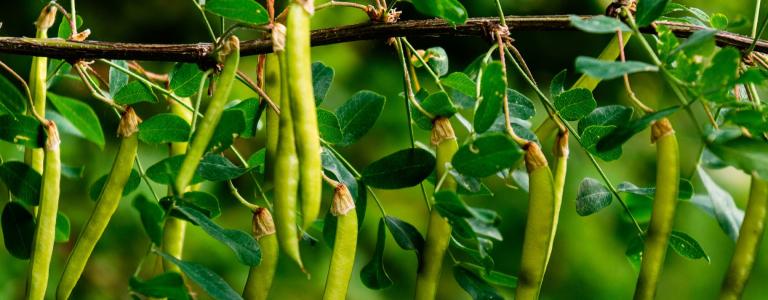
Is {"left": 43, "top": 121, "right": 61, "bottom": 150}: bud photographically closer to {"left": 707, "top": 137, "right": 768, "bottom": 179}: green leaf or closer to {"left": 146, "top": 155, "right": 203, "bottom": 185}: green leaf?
{"left": 146, "top": 155, "right": 203, "bottom": 185}: green leaf

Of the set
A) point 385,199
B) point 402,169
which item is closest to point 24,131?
point 402,169

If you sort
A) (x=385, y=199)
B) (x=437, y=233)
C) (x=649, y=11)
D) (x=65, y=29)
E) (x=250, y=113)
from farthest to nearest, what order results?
(x=385, y=199), (x=65, y=29), (x=250, y=113), (x=437, y=233), (x=649, y=11)

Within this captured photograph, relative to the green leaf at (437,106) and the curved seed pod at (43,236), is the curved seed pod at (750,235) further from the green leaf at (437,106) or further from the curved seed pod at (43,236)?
the curved seed pod at (43,236)

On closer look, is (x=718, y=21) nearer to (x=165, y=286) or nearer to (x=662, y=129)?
(x=662, y=129)

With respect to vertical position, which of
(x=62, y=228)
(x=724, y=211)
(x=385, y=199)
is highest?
(x=724, y=211)

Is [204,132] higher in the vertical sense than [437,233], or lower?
higher

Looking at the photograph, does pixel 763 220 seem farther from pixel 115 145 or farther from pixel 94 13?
pixel 94 13

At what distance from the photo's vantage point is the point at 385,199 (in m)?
2.13

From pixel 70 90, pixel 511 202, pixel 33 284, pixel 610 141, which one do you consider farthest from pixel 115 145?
pixel 610 141

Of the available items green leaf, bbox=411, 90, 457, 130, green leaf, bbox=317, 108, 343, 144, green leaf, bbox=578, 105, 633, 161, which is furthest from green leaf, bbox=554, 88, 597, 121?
green leaf, bbox=317, 108, 343, 144

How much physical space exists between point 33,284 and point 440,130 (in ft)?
1.36

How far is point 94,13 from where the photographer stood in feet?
7.43

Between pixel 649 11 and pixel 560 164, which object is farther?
pixel 560 164

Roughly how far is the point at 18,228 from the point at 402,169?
429 mm
